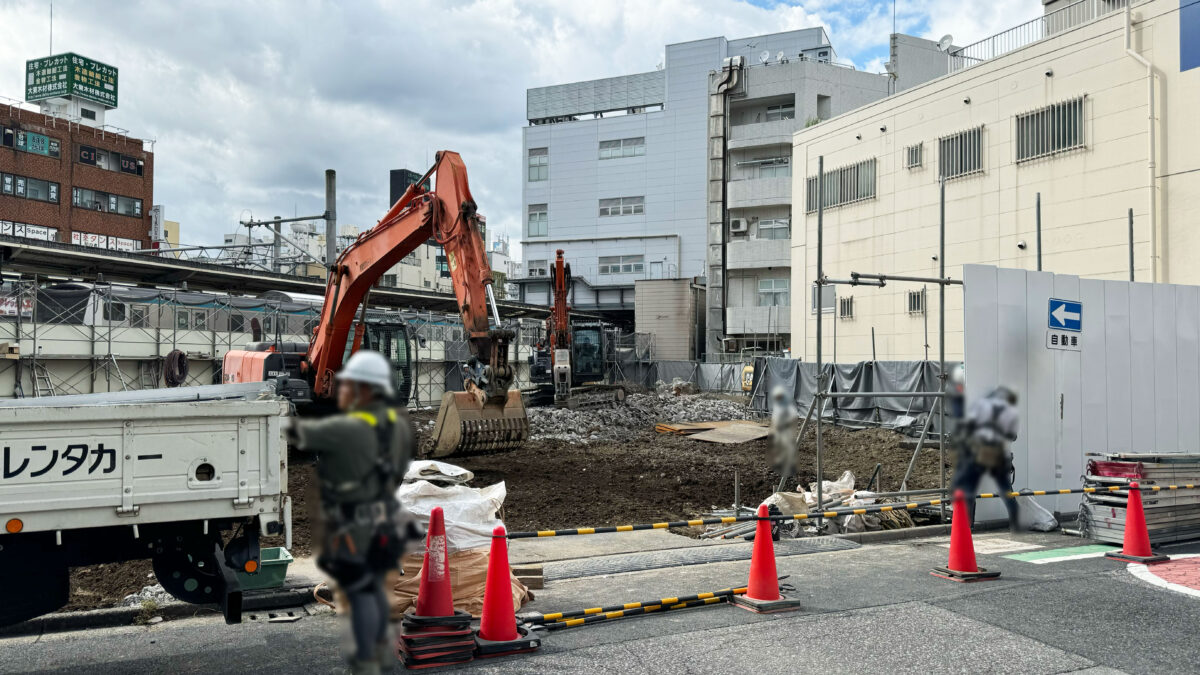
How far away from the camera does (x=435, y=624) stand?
705cm

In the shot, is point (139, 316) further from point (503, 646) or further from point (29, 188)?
point (29, 188)

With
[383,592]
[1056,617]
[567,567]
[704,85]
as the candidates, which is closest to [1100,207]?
[1056,617]

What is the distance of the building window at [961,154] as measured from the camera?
2.57 meters

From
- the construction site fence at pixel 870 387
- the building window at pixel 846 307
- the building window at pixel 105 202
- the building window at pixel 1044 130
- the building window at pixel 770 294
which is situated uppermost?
the building window at pixel 105 202

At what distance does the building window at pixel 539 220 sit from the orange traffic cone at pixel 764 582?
189ft

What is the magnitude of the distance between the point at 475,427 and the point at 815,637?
31.7 ft

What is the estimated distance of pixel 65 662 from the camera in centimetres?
697

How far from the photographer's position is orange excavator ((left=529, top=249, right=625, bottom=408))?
109 ft

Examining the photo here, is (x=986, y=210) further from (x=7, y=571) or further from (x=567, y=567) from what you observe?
(x=567, y=567)

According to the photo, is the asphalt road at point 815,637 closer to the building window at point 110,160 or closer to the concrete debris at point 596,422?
the concrete debris at point 596,422

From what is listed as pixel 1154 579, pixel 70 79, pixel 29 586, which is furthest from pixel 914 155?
pixel 70 79

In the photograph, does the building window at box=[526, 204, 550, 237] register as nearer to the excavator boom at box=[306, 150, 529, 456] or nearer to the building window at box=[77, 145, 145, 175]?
the building window at box=[77, 145, 145, 175]

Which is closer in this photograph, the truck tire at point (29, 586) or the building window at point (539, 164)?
the truck tire at point (29, 586)

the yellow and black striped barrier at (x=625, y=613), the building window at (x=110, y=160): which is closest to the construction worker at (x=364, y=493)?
the yellow and black striped barrier at (x=625, y=613)
